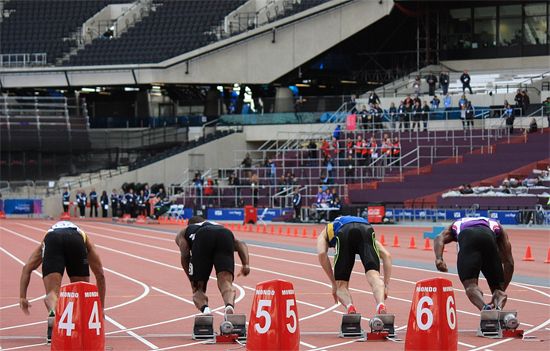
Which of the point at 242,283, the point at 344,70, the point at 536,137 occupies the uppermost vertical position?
the point at 344,70

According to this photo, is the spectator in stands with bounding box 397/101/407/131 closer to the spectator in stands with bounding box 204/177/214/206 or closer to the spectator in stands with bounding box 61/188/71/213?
the spectator in stands with bounding box 204/177/214/206

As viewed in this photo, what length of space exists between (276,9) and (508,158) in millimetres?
18636

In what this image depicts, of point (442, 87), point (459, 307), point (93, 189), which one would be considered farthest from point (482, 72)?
point (459, 307)

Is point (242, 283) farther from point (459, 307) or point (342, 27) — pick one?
point (342, 27)

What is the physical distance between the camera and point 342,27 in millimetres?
59844

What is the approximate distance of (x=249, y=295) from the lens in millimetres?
19891

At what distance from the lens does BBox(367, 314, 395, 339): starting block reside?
45.0ft

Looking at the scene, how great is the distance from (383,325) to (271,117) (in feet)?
155

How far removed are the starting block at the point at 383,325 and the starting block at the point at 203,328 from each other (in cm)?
172

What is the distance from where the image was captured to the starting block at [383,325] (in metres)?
13.7

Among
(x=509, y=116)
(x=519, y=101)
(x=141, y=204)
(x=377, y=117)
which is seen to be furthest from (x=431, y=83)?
(x=141, y=204)

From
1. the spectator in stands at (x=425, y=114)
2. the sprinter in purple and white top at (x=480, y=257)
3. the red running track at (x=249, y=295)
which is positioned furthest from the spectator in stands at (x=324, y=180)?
the sprinter in purple and white top at (x=480, y=257)

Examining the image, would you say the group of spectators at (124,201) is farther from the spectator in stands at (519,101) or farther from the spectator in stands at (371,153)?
the spectator in stands at (519,101)

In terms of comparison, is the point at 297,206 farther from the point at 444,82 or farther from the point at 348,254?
the point at 348,254
